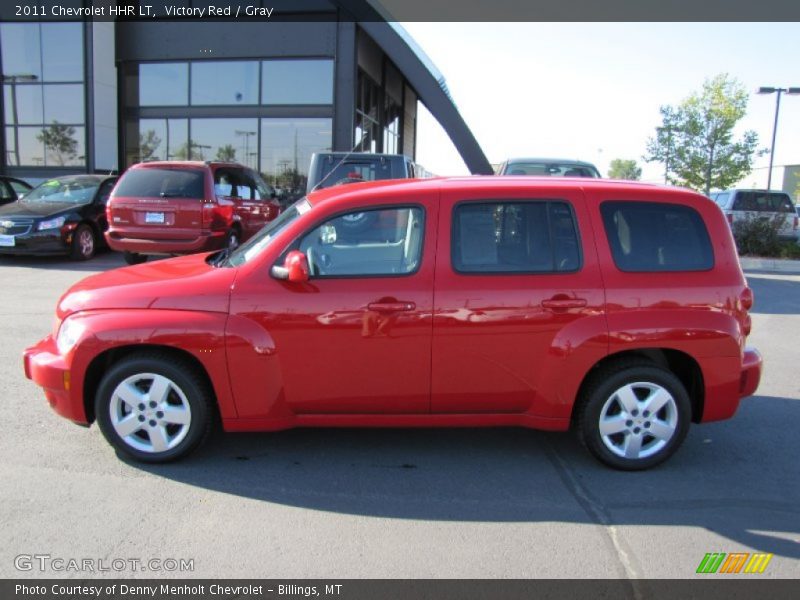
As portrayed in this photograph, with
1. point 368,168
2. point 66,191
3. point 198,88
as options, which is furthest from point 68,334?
point 198,88

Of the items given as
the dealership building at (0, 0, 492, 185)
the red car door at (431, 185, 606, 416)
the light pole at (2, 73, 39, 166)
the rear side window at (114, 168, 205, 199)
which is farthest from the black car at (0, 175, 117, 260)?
the red car door at (431, 185, 606, 416)

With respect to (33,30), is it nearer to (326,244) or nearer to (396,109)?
(396,109)

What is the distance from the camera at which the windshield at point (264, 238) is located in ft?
12.8

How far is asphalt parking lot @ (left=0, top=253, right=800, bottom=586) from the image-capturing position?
116 inches

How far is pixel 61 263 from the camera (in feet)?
39.3

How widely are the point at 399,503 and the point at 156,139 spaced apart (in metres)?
18.6

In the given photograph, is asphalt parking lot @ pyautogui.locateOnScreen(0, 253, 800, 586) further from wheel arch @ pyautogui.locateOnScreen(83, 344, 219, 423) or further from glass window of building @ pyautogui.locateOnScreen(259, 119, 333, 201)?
glass window of building @ pyautogui.locateOnScreen(259, 119, 333, 201)

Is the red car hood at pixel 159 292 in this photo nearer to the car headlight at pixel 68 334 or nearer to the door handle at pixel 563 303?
the car headlight at pixel 68 334

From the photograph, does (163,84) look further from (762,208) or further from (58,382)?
(58,382)

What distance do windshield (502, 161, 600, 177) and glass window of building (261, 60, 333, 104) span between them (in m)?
8.53

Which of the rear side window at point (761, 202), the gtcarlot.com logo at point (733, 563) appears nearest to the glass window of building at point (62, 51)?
the rear side window at point (761, 202)

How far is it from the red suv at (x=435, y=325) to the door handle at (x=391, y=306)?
1cm

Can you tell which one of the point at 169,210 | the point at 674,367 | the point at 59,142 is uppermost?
the point at 59,142

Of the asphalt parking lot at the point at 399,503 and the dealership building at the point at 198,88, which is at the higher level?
the dealership building at the point at 198,88
